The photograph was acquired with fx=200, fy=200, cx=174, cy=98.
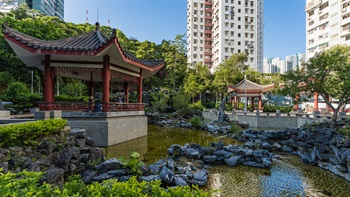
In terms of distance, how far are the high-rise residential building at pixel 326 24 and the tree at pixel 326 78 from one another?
107 feet

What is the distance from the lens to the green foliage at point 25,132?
16.2 feet

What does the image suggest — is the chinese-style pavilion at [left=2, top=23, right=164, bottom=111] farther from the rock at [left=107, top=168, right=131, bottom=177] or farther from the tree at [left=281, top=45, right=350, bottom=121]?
the tree at [left=281, top=45, right=350, bottom=121]

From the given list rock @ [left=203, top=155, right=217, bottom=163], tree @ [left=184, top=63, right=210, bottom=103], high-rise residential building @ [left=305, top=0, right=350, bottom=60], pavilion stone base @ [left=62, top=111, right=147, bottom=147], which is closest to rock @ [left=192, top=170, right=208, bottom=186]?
rock @ [left=203, top=155, right=217, bottom=163]

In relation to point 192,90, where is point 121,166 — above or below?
below

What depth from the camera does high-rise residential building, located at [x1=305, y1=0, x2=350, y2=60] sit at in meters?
35.2

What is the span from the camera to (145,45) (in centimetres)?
3678

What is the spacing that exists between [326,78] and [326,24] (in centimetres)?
3922

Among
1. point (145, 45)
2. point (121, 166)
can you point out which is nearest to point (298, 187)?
point (121, 166)

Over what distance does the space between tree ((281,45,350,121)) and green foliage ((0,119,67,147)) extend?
38.4 ft

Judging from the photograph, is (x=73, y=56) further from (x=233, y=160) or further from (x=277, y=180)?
(x=277, y=180)

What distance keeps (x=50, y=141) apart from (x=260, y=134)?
10571mm

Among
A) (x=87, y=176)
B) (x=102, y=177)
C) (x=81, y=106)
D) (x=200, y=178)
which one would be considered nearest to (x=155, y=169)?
(x=200, y=178)

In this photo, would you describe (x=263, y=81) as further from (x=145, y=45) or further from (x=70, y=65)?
(x=70, y=65)

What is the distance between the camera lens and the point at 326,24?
131 ft
